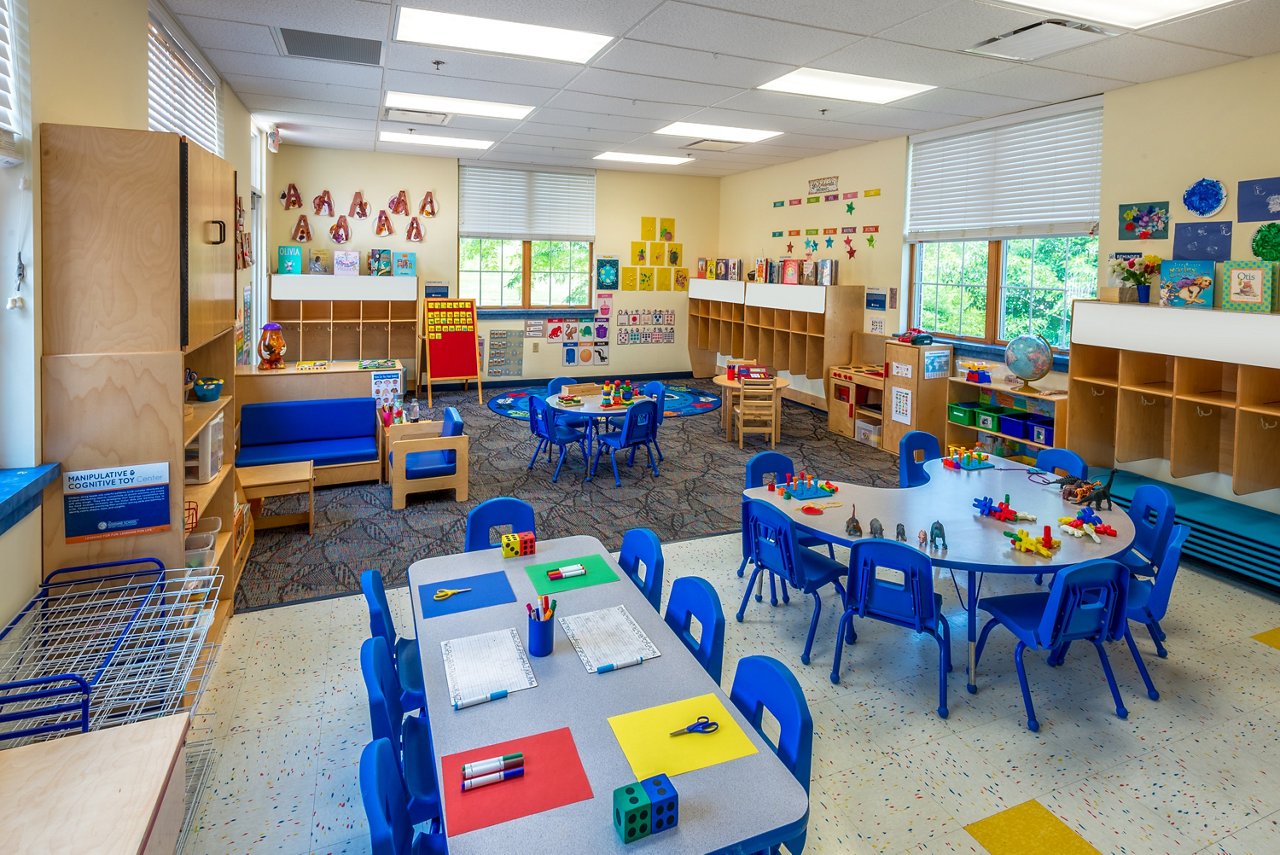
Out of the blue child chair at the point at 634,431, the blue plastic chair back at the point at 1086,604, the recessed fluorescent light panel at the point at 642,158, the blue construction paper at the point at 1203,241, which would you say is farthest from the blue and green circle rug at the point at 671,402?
the blue plastic chair back at the point at 1086,604

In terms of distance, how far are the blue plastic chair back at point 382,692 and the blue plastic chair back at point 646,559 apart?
1146 millimetres

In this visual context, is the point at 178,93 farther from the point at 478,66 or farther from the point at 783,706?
the point at 783,706

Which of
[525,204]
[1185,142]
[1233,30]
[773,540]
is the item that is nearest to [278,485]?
[773,540]

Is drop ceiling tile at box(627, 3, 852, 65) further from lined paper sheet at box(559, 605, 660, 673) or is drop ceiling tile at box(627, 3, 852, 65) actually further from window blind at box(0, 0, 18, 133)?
lined paper sheet at box(559, 605, 660, 673)

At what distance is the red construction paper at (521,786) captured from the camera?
6.14ft

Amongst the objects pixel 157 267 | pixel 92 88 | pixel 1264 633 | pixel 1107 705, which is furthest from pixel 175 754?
pixel 1264 633

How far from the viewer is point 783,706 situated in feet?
7.47

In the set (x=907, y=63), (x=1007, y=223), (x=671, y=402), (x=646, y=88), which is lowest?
(x=671, y=402)

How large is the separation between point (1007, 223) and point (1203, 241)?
216cm

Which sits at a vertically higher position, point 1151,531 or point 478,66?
point 478,66

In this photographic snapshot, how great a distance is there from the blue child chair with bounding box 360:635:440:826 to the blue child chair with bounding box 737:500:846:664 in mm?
2093

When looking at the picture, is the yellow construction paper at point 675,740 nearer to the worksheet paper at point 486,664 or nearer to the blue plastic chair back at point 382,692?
the worksheet paper at point 486,664

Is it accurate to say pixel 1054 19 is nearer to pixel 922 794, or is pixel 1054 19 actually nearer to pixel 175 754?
pixel 922 794

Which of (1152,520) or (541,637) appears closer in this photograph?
(541,637)
